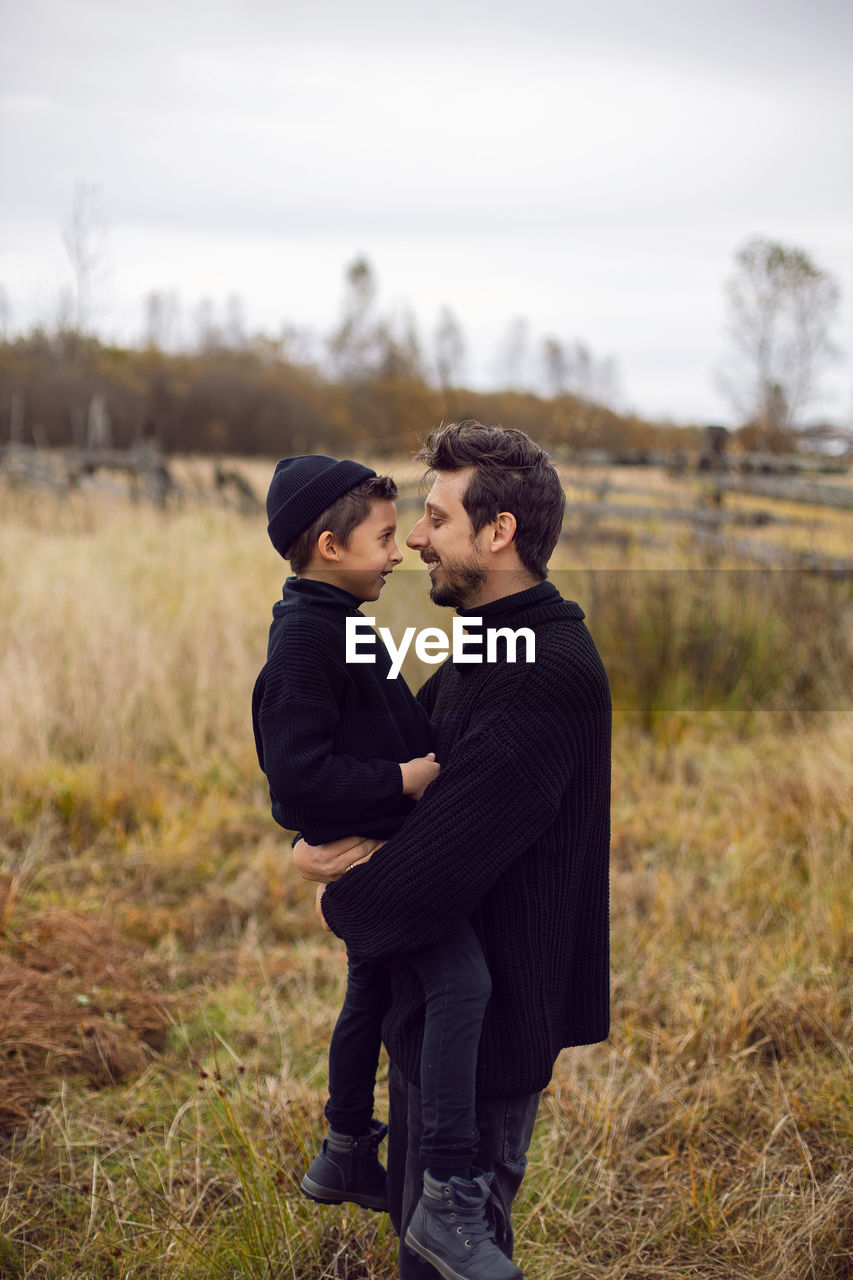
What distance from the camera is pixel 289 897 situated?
4.20m

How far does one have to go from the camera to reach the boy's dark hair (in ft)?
5.40

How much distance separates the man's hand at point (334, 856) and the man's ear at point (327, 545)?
0.52m

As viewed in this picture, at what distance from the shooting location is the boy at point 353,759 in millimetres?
1580

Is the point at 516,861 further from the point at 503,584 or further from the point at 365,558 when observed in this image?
the point at 365,558

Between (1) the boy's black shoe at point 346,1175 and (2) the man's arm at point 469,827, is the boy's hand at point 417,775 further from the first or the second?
(1) the boy's black shoe at point 346,1175

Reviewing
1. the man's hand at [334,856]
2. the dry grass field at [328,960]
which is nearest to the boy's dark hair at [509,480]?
the man's hand at [334,856]

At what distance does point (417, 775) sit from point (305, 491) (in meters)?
0.56

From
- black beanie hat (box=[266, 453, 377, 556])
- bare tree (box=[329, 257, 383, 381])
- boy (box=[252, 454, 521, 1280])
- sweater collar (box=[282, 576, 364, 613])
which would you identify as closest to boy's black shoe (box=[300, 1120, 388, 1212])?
boy (box=[252, 454, 521, 1280])

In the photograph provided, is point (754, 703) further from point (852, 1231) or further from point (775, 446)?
point (852, 1231)

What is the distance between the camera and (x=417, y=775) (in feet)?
5.49

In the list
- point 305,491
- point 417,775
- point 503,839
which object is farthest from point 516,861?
point 305,491

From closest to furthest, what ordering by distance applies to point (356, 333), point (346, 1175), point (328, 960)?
point (346, 1175), point (328, 960), point (356, 333)

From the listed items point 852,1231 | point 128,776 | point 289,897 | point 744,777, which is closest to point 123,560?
point 128,776

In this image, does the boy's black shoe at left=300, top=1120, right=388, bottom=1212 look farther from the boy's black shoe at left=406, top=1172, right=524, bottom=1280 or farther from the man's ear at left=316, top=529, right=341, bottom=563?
the man's ear at left=316, top=529, right=341, bottom=563
